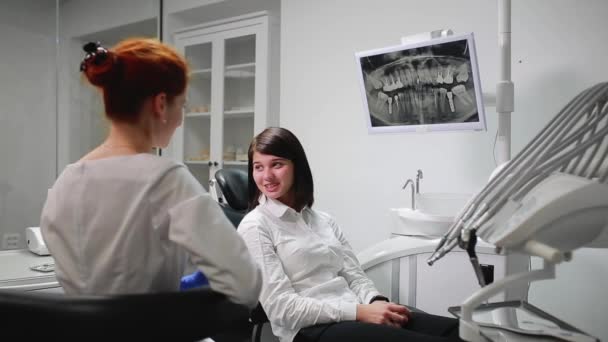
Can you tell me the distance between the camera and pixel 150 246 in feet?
2.84

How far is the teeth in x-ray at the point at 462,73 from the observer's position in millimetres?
1989

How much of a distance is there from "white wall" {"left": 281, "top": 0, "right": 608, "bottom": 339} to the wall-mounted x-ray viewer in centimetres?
28

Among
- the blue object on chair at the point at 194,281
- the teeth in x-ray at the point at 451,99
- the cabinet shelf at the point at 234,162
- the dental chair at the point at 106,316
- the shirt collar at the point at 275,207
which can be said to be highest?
the teeth in x-ray at the point at 451,99

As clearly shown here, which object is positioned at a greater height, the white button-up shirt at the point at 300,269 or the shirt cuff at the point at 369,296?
the white button-up shirt at the point at 300,269

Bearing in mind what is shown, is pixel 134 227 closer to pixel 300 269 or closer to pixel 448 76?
pixel 300 269

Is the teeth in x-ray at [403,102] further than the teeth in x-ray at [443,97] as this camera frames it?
Yes

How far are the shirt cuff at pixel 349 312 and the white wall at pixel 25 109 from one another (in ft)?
10.1

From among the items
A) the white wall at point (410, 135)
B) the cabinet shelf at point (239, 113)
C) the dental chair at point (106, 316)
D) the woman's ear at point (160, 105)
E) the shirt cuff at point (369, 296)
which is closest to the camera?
the dental chair at point (106, 316)

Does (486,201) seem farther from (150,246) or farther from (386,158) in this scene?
(386,158)

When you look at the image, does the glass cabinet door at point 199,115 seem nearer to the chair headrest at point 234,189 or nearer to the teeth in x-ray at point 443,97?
the chair headrest at point 234,189

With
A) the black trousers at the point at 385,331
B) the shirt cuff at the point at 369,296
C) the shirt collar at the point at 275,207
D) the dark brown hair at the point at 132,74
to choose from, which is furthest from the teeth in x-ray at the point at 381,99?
the dark brown hair at the point at 132,74

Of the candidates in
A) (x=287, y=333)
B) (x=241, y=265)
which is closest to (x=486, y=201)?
(x=241, y=265)

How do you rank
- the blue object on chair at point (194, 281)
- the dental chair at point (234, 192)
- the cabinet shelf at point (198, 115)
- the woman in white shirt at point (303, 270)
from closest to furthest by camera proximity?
the blue object on chair at point (194, 281)
the woman in white shirt at point (303, 270)
the dental chair at point (234, 192)
the cabinet shelf at point (198, 115)

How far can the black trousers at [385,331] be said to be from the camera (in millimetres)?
1203
